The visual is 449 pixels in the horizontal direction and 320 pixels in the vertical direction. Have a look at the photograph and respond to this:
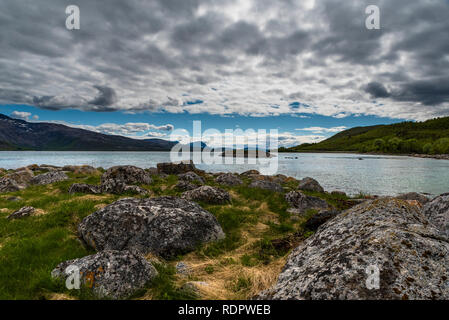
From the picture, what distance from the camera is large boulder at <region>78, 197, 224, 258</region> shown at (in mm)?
7466

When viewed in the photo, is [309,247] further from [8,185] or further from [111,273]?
[8,185]

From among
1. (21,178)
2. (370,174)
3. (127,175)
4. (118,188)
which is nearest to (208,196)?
(118,188)

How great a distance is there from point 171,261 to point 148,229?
4.61 feet

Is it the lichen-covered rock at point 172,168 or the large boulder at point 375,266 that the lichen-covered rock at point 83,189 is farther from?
the lichen-covered rock at point 172,168

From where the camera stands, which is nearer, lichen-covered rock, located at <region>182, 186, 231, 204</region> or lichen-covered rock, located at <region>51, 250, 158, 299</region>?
lichen-covered rock, located at <region>51, 250, 158, 299</region>

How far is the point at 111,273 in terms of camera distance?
16.5ft

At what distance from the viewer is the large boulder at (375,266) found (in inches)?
138

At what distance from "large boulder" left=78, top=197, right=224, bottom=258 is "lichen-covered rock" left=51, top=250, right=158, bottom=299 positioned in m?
1.91

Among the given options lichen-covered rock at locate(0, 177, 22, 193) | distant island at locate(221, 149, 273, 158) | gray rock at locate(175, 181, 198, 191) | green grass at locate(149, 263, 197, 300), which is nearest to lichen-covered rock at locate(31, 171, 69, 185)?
lichen-covered rock at locate(0, 177, 22, 193)

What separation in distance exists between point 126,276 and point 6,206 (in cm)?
1074

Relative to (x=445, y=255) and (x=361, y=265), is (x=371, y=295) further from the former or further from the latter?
(x=445, y=255)

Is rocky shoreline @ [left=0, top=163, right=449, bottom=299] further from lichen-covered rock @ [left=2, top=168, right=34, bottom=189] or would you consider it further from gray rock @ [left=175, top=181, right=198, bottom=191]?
lichen-covered rock @ [left=2, top=168, right=34, bottom=189]
